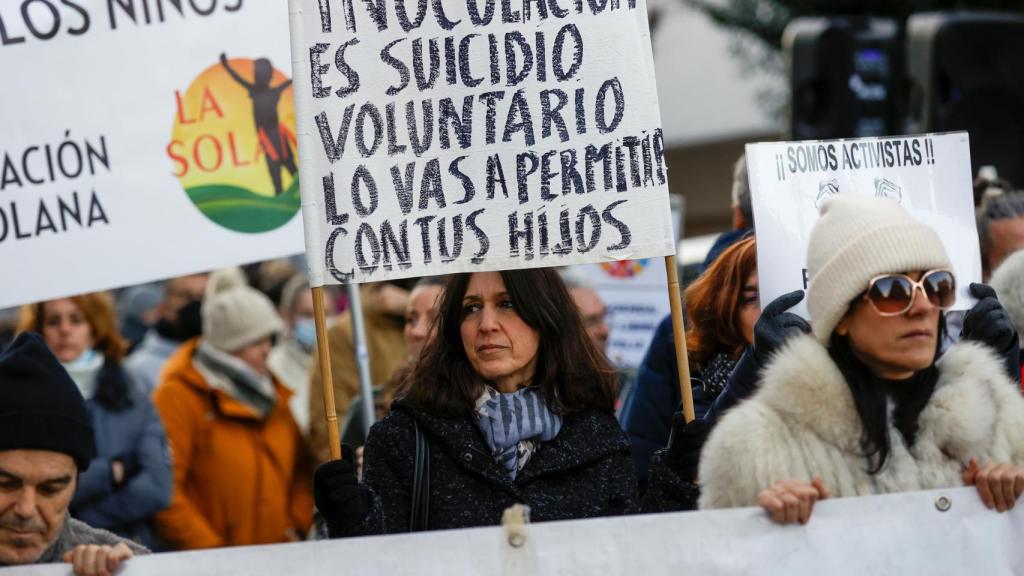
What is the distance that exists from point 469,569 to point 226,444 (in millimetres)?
3879

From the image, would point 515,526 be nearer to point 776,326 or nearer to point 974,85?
point 776,326

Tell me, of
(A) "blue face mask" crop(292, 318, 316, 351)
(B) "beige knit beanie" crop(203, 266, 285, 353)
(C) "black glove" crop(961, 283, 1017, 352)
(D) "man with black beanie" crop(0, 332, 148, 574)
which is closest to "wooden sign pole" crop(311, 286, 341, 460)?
(D) "man with black beanie" crop(0, 332, 148, 574)

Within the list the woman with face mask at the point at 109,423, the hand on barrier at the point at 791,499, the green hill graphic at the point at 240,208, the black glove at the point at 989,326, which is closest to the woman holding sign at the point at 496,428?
the hand on barrier at the point at 791,499

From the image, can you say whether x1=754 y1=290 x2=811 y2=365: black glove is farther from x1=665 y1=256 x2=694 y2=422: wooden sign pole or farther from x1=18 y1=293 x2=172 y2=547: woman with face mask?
x1=18 y1=293 x2=172 y2=547: woman with face mask

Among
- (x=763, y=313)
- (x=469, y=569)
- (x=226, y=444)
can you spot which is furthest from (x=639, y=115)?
(x=226, y=444)

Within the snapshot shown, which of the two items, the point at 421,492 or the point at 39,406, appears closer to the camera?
the point at 421,492

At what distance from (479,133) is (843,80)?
584 centimetres

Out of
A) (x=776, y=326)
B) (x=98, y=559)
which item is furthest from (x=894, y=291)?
(x=98, y=559)

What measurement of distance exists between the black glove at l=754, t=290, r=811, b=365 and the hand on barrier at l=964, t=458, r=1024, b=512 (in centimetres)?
58

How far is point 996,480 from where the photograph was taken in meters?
3.67

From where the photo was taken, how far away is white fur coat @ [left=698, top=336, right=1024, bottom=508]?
12.0 feet

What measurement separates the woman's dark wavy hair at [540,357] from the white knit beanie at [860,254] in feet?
2.37

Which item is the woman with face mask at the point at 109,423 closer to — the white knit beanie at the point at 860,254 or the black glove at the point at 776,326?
the black glove at the point at 776,326

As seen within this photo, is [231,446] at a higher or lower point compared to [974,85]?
lower
